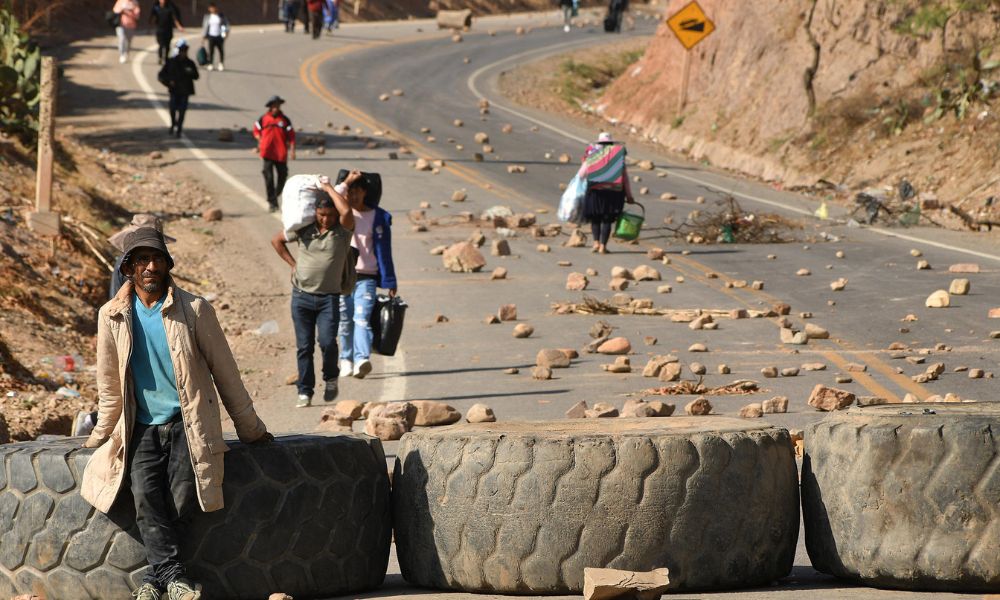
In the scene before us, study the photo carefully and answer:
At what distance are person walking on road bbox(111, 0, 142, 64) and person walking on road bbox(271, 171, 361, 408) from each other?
28.7m

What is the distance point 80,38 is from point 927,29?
26.6 m

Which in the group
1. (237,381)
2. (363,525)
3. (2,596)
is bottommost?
(2,596)

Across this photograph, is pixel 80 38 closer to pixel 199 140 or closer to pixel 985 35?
pixel 199 140

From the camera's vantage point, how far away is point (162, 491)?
18.1 feet

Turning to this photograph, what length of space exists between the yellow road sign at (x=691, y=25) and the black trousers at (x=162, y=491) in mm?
27629

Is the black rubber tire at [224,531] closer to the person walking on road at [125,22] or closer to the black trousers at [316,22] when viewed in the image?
the person walking on road at [125,22]

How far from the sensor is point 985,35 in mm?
27203

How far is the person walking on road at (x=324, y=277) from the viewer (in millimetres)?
10461

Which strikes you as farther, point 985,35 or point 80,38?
point 80,38

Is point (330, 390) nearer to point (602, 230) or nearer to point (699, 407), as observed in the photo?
point (699, 407)

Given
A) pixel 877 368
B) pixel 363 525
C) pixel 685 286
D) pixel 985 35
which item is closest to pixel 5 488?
pixel 363 525

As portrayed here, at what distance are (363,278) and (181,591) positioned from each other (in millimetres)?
6213

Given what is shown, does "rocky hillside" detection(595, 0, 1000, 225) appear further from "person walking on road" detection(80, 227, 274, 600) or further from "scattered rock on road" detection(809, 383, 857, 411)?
"person walking on road" detection(80, 227, 274, 600)

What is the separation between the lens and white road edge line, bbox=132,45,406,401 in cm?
1148
